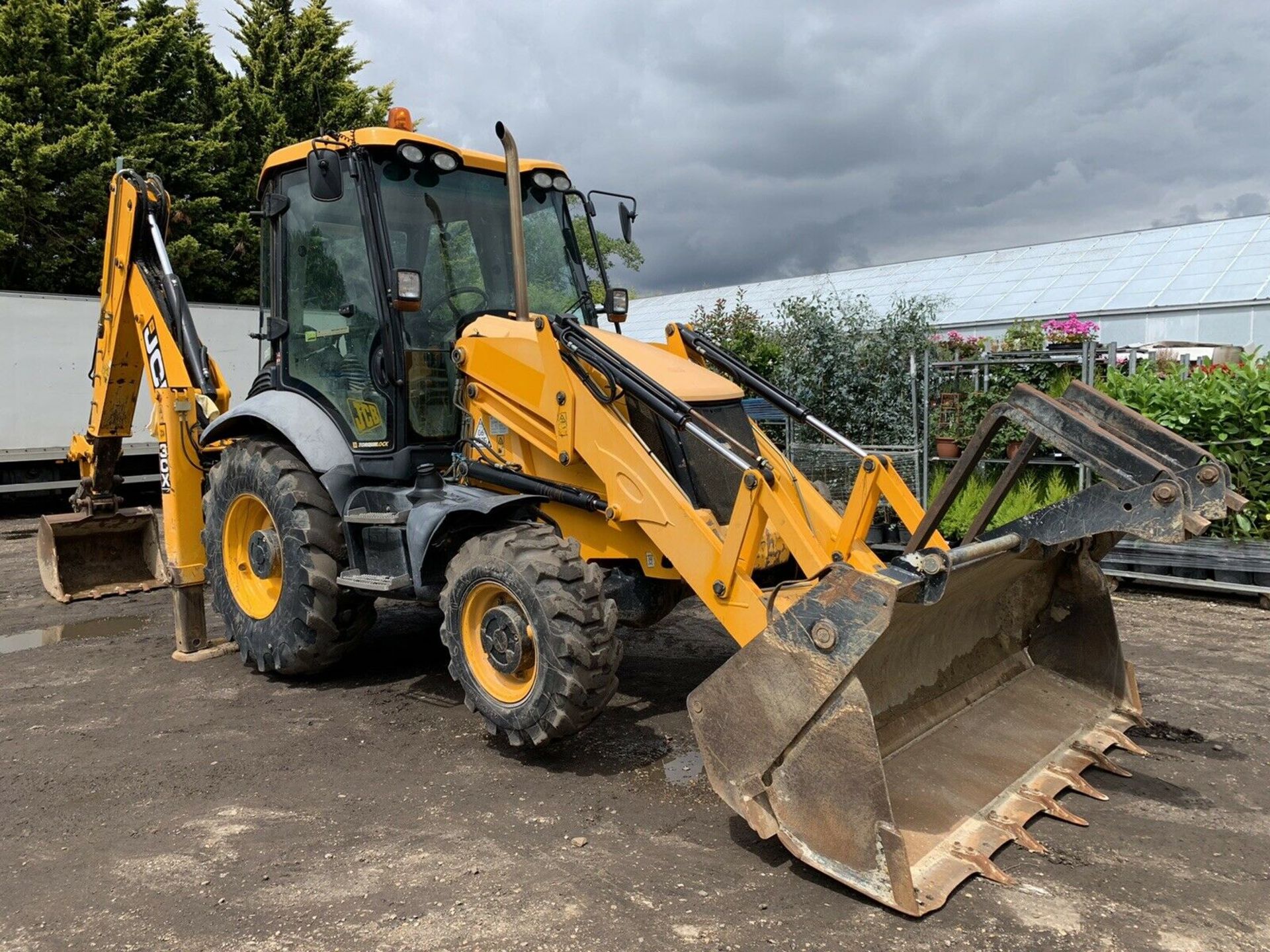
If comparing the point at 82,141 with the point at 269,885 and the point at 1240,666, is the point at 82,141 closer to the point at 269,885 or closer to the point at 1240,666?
the point at 269,885

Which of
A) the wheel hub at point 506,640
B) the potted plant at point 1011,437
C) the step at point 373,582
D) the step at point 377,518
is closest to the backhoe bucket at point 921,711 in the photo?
the wheel hub at point 506,640

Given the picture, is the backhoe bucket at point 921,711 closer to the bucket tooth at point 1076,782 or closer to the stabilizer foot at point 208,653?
the bucket tooth at point 1076,782

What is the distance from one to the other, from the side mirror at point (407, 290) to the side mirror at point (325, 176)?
47 cm

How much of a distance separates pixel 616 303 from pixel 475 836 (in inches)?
129

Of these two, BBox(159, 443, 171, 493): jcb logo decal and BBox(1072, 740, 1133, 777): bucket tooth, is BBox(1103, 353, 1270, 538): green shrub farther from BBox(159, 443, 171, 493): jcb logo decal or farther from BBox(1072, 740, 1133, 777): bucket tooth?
BBox(159, 443, 171, 493): jcb logo decal

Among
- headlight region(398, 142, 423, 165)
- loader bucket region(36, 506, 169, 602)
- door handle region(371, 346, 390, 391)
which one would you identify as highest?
headlight region(398, 142, 423, 165)

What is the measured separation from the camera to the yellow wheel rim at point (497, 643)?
4371 mm

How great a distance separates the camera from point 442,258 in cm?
539

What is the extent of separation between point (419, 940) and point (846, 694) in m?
1.58

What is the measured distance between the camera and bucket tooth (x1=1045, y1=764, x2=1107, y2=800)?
4.10 metres

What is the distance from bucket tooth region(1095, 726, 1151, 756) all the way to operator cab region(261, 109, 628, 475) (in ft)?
11.2

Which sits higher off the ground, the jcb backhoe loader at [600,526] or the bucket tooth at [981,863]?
the jcb backhoe loader at [600,526]

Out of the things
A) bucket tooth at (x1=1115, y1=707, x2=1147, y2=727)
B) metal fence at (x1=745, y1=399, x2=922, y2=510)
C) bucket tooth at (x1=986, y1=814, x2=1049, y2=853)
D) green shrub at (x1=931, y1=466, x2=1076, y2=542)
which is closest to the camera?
bucket tooth at (x1=986, y1=814, x2=1049, y2=853)

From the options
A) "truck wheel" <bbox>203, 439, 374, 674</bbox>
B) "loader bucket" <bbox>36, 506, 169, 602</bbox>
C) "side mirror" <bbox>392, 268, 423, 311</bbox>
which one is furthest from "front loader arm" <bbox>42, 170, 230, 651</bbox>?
"side mirror" <bbox>392, 268, 423, 311</bbox>
